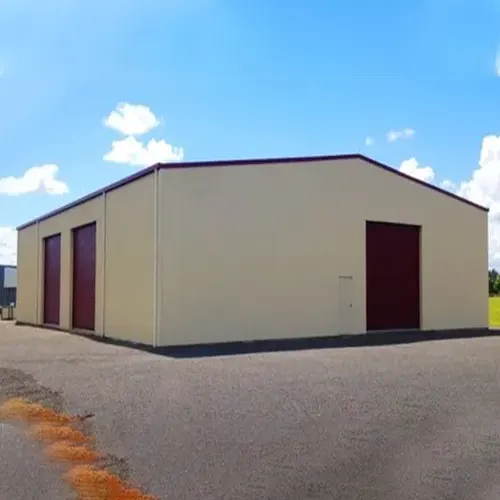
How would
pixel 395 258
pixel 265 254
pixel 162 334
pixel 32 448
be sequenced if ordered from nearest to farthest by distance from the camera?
pixel 32 448
pixel 162 334
pixel 265 254
pixel 395 258

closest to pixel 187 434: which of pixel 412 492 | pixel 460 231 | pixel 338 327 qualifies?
pixel 412 492

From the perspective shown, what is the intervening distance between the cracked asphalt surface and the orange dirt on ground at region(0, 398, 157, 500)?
6.2 inches

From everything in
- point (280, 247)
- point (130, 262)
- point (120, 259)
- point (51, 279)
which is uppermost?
point (280, 247)

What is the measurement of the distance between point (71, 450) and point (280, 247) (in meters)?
12.5

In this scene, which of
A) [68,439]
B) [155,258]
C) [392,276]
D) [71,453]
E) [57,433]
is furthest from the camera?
[392,276]

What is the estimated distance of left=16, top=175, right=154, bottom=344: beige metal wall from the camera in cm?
1703

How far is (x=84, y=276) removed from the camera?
22281 mm

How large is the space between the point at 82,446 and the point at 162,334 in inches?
386

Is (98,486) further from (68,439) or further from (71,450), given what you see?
(68,439)

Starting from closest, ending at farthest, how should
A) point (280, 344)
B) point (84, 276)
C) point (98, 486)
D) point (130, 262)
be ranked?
point (98, 486), point (280, 344), point (130, 262), point (84, 276)

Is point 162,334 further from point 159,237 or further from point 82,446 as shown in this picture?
point 82,446

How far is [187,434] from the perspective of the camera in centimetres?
679

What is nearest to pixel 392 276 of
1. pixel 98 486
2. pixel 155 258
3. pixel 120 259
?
pixel 155 258

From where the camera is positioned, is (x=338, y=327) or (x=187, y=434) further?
(x=338, y=327)
